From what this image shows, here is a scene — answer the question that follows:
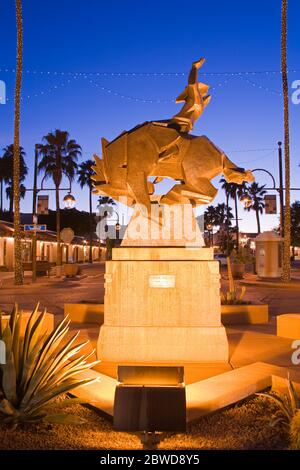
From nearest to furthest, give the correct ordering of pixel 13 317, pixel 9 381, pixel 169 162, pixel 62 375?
pixel 9 381
pixel 62 375
pixel 13 317
pixel 169 162

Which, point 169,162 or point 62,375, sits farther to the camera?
point 169,162

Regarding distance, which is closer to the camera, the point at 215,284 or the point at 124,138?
the point at 215,284

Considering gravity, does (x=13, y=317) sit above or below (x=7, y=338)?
above

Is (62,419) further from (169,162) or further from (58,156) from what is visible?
(58,156)

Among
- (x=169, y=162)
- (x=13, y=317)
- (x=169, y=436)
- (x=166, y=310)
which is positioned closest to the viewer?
(x=169, y=436)

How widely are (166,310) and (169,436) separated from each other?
9.51ft

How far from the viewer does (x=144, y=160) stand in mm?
8164

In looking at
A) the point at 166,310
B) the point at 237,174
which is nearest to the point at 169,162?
the point at 237,174

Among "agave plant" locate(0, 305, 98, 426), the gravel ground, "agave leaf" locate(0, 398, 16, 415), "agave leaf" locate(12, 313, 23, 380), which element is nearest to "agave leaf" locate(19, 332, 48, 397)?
"agave plant" locate(0, 305, 98, 426)

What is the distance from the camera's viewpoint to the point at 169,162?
820 cm

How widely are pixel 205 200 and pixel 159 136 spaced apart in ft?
4.39

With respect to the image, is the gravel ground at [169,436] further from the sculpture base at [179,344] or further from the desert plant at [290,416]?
the sculpture base at [179,344]
